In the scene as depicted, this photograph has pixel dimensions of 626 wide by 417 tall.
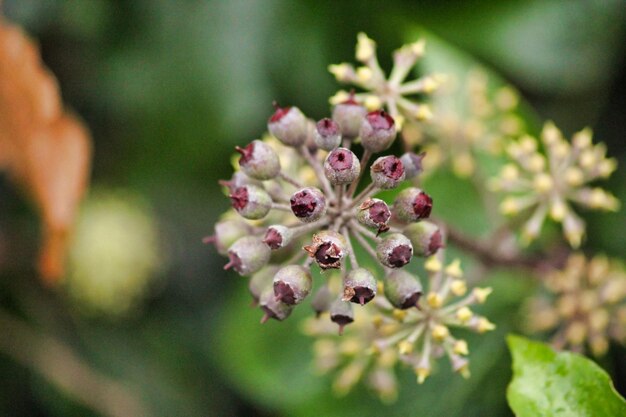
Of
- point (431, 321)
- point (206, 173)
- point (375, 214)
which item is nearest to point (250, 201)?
point (375, 214)

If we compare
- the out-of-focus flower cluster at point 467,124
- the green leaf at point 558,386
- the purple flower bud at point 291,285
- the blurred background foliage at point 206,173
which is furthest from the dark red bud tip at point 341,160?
the blurred background foliage at point 206,173

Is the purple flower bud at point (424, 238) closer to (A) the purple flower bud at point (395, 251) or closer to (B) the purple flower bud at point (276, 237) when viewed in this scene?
(A) the purple flower bud at point (395, 251)

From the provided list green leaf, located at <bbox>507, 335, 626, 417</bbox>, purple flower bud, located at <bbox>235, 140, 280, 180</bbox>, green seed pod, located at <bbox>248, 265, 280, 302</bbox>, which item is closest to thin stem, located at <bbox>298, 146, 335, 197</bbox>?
purple flower bud, located at <bbox>235, 140, 280, 180</bbox>

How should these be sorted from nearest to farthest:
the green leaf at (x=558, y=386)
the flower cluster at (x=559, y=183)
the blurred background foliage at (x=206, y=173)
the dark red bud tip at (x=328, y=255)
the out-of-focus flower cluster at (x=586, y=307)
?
the dark red bud tip at (x=328, y=255) → the green leaf at (x=558, y=386) → the flower cluster at (x=559, y=183) → the out-of-focus flower cluster at (x=586, y=307) → the blurred background foliage at (x=206, y=173)

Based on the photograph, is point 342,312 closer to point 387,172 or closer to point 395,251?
point 395,251

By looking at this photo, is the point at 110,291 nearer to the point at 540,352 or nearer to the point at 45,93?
the point at 45,93

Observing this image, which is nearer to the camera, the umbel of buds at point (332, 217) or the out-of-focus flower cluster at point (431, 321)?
the umbel of buds at point (332, 217)
